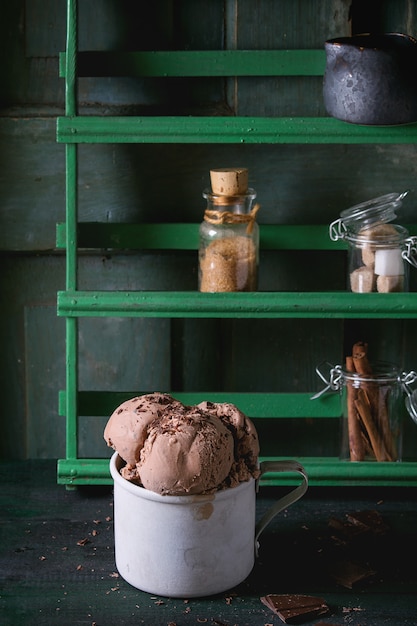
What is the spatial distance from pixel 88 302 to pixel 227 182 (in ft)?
0.86

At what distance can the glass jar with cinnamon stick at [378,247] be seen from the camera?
1425 millimetres

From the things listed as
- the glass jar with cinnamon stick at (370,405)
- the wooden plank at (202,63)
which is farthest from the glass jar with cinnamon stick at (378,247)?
the wooden plank at (202,63)

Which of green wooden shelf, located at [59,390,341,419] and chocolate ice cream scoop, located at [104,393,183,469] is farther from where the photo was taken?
green wooden shelf, located at [59,390,341,419]

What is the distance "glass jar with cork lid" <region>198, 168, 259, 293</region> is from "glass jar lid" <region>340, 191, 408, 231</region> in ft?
0.47

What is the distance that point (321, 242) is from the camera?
154cm

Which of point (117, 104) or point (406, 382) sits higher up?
point (117, 104)

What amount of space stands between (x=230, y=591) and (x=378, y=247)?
1.76 ft

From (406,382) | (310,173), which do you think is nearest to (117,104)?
(310,173)

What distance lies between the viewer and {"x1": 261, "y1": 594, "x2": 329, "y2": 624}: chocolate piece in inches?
45.0

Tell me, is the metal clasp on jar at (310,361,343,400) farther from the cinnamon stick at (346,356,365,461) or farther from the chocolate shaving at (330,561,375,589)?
the chocolate shaving at (330,561,375,589)

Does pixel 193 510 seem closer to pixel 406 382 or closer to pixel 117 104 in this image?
pixel 406 382

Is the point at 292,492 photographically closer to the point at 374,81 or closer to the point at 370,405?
the point at 370,405

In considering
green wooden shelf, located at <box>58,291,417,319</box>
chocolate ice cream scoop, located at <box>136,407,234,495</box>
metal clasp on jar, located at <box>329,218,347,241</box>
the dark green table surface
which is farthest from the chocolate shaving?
metal clasp on jar, located at <box>329,218,347,241</box>

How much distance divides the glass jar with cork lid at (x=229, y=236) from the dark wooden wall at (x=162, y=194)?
0.15 metres
